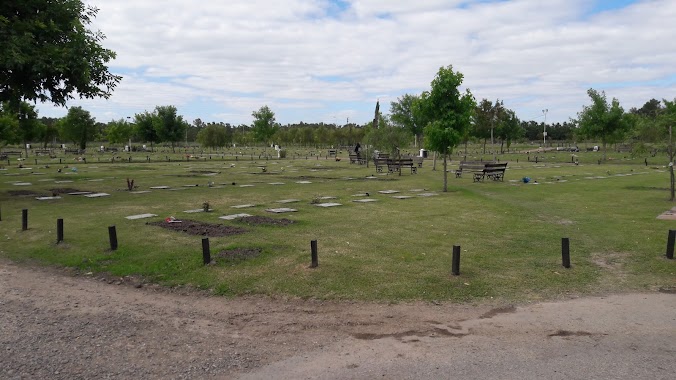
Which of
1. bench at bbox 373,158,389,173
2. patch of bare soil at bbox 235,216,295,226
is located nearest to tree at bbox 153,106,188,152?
bench at bbox 373,158,389,173

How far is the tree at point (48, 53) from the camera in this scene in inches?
730

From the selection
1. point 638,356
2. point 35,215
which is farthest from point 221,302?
point 35,215

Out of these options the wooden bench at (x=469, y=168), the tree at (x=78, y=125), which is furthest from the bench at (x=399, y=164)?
the tree at (x=78, y=125)

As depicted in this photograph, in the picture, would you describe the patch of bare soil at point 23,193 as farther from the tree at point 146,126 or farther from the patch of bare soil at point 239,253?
the tree at point 146,126

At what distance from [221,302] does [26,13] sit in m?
19.1

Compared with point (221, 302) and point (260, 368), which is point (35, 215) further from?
point (260, 368)

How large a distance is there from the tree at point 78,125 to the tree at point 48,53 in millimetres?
56755

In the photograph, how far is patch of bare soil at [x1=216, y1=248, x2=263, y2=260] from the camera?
10112 mm

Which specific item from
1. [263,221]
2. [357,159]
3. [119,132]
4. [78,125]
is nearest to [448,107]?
[263,221]

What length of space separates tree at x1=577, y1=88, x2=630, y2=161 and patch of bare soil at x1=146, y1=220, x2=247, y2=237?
2023 inches

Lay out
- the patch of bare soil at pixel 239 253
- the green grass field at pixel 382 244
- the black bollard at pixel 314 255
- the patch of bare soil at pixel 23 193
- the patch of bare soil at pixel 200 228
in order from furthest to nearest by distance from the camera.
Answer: the patch of bare soil at pixel 23 193 → the patch of bare soil at pixel 200 228 → the patch of bare soil at pixel 239 253 → the black bollard at pixel 314 255 → the green grass field at pixel 382 244

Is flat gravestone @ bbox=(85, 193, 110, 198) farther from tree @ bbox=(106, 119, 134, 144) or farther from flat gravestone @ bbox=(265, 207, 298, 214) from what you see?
tree @ bbox=(106, 119, 134, 144)

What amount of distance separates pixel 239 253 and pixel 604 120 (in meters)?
53.6

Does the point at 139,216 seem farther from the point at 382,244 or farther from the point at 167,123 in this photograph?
the point at 167,123
